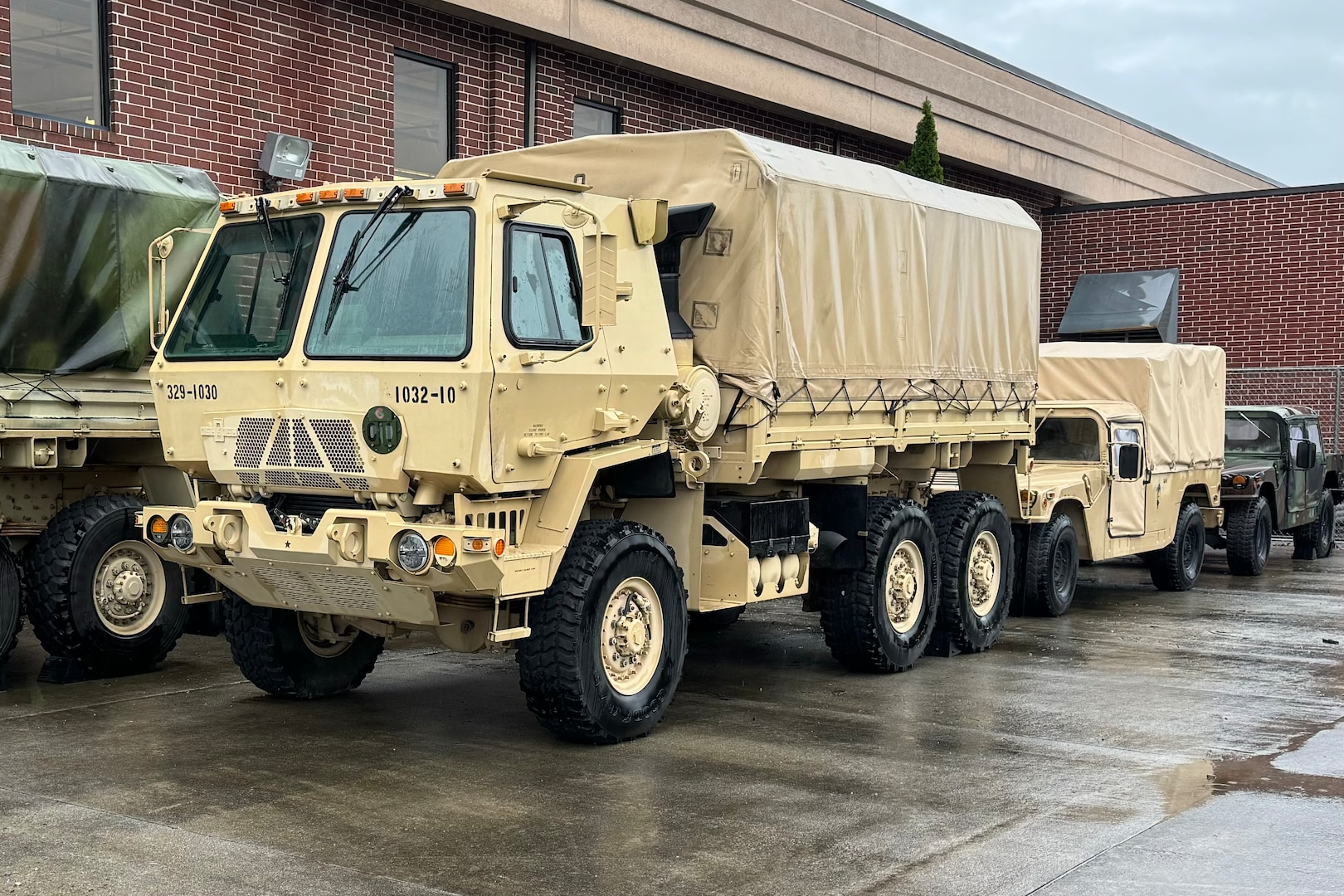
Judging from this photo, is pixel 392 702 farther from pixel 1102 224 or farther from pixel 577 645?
pixel 1102 224

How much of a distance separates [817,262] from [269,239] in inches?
133

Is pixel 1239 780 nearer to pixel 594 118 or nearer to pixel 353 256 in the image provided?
pixel 353 256

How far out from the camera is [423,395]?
747 centimetres

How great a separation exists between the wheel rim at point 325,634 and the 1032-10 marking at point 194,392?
143 centimetres

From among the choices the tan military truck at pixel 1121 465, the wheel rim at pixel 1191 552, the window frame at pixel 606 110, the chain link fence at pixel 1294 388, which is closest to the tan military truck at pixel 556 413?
the tan military truck at pixel 1121 465

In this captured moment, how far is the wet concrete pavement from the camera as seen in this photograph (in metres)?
5.92


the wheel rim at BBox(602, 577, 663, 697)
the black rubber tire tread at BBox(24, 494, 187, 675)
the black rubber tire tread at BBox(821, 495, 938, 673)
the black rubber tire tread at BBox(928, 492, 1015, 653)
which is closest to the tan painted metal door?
the black rubber tire tread at BBox(928, 492, 1015, 653)

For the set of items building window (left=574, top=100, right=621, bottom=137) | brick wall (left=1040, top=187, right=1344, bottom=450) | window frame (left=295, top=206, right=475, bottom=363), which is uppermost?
building window (left=574, top=100, right=621, bottom=137)

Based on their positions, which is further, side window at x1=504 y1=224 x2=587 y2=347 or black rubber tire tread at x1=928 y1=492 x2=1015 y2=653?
black rubber tire tread at x1=928 y1=492 x2=1015 y2=653

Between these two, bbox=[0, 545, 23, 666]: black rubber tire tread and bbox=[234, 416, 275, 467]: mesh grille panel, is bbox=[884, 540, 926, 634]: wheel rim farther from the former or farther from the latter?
bbox=[0, 545, 23, 666]: black rubber tire tread

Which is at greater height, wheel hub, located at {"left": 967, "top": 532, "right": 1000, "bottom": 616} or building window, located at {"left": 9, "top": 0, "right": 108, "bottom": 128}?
building window, located at {"left": 9, "top": 0, "right": 108, "bottom": 128}

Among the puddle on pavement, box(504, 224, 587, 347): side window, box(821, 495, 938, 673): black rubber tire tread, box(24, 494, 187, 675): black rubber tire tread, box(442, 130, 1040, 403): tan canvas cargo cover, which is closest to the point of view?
the puddle on pavement

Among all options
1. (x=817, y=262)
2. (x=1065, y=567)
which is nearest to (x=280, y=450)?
(x=817, y=262)

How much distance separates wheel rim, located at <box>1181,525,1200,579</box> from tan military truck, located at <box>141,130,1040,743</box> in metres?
6.45
